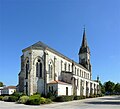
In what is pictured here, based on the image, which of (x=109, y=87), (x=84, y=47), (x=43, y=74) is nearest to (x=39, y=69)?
(x=43, y=74)

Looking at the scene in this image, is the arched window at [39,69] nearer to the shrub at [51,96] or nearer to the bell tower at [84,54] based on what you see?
the shrub at [51,96]

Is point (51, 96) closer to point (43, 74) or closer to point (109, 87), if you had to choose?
point (43, 74)

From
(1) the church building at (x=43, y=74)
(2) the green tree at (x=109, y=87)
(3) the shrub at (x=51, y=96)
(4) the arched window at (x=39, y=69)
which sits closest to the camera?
(3) the shrub at (x=51, y=96)

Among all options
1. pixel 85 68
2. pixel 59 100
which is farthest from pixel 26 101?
pixel 85 68

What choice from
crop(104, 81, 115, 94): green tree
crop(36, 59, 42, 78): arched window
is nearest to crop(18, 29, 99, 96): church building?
crop(36, 59, 42, 78): arched window

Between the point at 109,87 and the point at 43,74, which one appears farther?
the point at 109,87

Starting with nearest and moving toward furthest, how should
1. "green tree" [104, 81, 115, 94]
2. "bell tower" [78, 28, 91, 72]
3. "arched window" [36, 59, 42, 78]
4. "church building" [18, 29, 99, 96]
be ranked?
"church building" [18, 29, 99, 96]
"arched window" [36, 59, 42, 78]
"bell tower" [78, 28, 91, 72]
"green tree" [104, 81, 115, 94]

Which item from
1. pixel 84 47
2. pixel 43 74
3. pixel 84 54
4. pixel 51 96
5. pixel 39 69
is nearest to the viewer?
pixel 51 96

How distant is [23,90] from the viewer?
4591 centimetres

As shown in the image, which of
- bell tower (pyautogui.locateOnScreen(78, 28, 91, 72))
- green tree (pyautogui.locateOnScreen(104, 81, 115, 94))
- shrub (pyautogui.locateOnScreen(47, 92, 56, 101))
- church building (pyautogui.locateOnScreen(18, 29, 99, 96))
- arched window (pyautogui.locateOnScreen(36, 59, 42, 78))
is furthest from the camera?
green tree (pyautogui.locateOnScreen(104, 81, 115, 94))

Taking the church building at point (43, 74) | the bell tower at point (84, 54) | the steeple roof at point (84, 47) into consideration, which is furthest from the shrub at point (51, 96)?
the steeple roof at point (84, 47)

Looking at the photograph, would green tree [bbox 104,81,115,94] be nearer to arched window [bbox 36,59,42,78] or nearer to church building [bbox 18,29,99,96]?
church building [bbox 18,29,99,96]

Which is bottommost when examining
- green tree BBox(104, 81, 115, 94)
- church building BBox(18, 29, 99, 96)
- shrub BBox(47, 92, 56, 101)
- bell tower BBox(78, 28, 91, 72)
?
green tree BBox(104, 81, 115, 94)

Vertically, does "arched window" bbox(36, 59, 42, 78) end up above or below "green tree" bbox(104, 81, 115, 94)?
above
